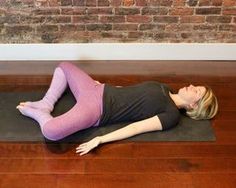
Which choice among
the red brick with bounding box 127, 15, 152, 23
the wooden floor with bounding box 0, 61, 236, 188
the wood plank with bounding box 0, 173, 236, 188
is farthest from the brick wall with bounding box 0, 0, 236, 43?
the wood plank with bounding box 0, 173, 236, 188

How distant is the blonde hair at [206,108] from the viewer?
2109 millimetres

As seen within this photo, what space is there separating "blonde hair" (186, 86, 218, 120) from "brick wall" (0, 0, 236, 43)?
29.9 inches

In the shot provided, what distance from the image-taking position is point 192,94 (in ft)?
6.96

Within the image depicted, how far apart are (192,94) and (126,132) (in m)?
0.41

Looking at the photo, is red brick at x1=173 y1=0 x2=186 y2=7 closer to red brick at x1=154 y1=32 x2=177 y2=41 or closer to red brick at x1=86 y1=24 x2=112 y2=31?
red brick at x1=154 y1=32 x2=177 y2=41

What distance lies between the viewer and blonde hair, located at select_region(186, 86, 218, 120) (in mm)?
2109

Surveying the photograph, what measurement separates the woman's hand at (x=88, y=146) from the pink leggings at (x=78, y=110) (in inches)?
3.5

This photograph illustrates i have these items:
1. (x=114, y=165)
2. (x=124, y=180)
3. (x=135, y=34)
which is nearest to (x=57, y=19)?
(x=135, y=34)

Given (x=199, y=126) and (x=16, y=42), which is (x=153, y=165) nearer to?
(x=199, y=126)

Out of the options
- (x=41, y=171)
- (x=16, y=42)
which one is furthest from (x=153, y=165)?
(x=16, y=42)

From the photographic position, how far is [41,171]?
1893mm

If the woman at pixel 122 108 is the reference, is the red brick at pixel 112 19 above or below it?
above

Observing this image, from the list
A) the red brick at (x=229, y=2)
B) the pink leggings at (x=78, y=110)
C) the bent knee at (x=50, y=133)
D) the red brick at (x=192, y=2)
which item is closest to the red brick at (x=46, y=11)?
the pink leggings at (x=78, y=110)

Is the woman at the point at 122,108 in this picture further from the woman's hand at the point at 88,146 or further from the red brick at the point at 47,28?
the red brick at the point at 47,28
